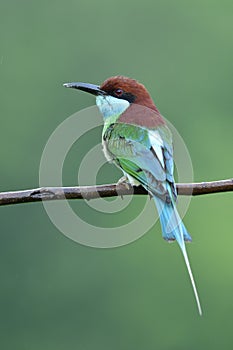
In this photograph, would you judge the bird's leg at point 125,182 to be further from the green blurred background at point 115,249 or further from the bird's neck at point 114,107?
the green blurred background at point 115,249

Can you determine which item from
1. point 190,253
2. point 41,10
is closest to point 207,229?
point 190,253

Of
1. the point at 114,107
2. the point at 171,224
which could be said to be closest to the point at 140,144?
the point at 114,107

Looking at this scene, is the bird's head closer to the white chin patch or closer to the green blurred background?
the white chin patch

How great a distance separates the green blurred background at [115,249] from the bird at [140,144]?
14.2 ft

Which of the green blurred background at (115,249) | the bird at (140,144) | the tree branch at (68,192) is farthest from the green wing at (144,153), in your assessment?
the green blurred background at (115,249)

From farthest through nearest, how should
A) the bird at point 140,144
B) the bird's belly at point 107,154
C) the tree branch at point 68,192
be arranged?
the bird's belly at point 107,154 → the bird at point 140,144 → the tree branch at point 68,192

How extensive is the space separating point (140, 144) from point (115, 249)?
5708 millimetres

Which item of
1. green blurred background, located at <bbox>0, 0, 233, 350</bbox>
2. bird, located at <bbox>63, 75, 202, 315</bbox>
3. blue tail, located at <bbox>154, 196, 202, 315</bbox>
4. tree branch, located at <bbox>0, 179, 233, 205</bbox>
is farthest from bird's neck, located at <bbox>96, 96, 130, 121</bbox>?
green blurred background, located at <bbox>0, 0, 233, 350</bbox>

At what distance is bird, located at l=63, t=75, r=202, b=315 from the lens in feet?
9.30

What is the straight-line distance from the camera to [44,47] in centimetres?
1029

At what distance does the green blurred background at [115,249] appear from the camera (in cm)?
791

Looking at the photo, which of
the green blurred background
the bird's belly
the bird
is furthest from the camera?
the green blurred background

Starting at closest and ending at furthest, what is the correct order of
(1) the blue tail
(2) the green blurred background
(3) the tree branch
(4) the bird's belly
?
(3) the tree branch → (1) the blue tail → (4) the bird's belly → (2) the green blurred background

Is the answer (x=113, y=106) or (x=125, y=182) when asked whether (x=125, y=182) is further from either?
(x=113, y=106)
